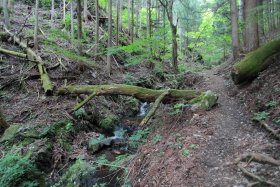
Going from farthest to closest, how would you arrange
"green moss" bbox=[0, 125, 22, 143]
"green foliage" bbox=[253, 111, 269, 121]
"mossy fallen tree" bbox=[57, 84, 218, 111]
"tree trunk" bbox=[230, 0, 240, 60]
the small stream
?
1. "tree trunk" bbox=[230, 0, 240, 60]
2. "green moss" bbox=[0, 125, 22, 143]
3. "mossy fallen tree" bbox=[57, 84, 218, 111]
4. the small stream
5. "green foliage" bbox=[253, 111, 269, 121]

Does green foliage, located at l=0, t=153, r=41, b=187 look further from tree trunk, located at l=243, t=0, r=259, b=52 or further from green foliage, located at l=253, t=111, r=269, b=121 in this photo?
tree trunk, located at l=243, t=0, r=259, b=52

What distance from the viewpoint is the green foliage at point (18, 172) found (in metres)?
5.83

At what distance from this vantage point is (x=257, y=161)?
13.5ft

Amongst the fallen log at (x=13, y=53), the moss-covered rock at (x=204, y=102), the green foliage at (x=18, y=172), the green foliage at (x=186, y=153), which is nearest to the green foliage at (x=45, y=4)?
the fallen log at (x=13, y=53)

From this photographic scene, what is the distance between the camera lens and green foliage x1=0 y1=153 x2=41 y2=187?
230 inches

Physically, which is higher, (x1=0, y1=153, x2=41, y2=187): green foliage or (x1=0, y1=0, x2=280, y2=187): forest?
(x1=0, y1=0, x2=280, y2=187): forest

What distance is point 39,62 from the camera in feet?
36.6

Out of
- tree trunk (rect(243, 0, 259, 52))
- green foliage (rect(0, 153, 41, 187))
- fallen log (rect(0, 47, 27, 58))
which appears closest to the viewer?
green foliage (rect(0, 153, 41, 187))

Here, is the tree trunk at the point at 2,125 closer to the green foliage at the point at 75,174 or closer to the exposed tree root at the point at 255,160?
the green foliage at the point at 75,174

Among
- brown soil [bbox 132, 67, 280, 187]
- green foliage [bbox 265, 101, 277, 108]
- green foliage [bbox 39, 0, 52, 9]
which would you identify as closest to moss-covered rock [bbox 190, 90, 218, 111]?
brown soil [bbox 132, 67, 280, 187]

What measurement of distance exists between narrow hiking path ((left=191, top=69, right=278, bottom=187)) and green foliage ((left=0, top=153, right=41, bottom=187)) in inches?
176

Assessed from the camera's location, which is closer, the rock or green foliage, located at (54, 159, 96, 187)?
green foliage, located at (54, 159, 96, 187)

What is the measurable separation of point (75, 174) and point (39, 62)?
268 inches

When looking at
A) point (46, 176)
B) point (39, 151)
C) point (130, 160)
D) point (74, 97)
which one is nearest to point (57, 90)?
point (74, 97)
